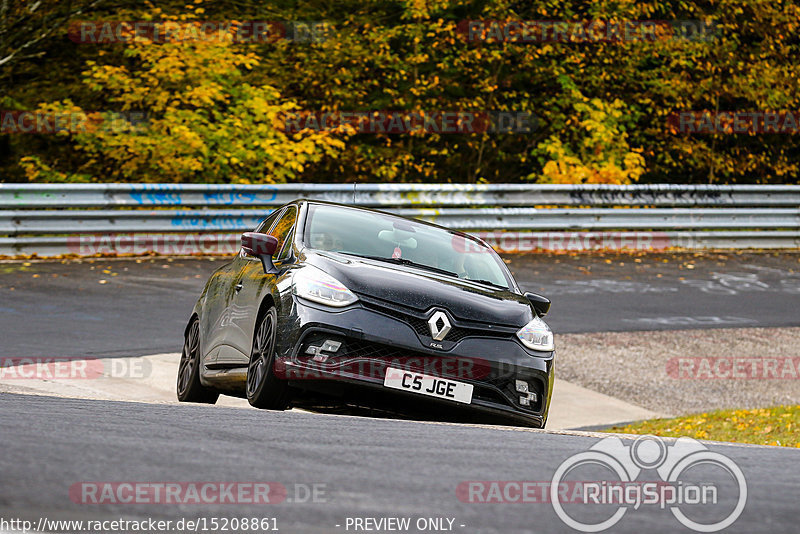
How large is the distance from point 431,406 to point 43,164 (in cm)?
1576

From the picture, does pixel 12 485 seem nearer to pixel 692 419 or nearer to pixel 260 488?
pixel 260 488

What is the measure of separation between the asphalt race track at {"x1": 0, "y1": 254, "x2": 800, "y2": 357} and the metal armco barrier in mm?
641

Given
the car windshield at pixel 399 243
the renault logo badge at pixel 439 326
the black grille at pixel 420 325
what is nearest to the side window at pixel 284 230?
the car windshield at pixel 399 243

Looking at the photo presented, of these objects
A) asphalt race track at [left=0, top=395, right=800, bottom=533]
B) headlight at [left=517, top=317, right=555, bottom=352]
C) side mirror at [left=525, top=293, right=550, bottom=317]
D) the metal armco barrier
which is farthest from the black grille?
the metal armco barrier

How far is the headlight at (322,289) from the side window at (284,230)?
2.26ft

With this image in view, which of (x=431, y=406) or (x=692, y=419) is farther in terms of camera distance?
(x=692, y=419)

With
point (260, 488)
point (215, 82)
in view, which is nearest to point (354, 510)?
point (260, 488)

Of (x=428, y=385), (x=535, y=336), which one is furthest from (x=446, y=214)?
(x=428, y=385)

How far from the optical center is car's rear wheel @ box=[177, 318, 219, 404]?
8.67 metres

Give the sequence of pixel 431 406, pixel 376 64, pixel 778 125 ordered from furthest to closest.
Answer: pixel 778 125 < pixel 376 64 < pixel 431 406

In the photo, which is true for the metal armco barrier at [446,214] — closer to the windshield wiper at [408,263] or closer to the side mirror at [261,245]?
the side mirror at [261,245]

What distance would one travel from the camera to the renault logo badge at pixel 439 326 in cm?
701

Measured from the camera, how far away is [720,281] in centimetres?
1772

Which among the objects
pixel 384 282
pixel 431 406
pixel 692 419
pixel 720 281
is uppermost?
pixel 384 282
